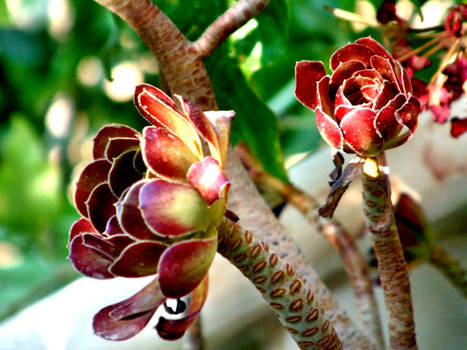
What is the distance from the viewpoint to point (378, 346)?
392mm

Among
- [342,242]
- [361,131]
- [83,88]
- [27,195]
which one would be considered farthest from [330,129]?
[83,88]

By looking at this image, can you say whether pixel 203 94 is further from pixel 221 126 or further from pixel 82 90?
pixel 82 90

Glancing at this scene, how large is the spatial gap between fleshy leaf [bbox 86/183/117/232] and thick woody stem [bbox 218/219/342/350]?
0.05 metres

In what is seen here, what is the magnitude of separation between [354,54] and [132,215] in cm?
13

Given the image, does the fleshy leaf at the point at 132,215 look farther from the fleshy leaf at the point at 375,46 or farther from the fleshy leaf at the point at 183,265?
the fleshy leaf at the point at 375,46

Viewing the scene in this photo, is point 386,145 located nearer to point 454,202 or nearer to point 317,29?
point 454,202

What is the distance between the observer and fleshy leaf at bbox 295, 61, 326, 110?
29 centimetres

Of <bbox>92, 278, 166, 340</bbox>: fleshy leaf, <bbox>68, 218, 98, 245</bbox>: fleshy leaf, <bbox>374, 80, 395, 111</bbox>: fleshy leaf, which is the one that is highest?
<bbox>68, 218, 98, 245</bbox>: fleshy leaf

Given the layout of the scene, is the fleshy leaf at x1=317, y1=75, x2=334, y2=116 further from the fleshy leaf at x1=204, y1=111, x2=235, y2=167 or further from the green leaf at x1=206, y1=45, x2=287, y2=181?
the green leaf at x1=206, y1=45, x2=287, y2=181

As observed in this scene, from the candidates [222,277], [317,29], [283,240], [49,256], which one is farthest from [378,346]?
[49,256]

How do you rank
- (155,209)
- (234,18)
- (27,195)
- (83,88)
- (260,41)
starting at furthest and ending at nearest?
(83,88) < (27,195) < (260,41) < (234,18) < (155,209)

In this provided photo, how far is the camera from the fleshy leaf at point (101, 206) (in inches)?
10.9

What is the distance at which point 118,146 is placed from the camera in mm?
283

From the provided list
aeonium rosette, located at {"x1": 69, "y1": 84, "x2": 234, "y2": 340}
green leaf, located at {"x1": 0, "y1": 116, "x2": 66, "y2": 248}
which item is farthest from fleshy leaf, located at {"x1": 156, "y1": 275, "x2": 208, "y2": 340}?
green leaf, located at {"x1": 0, "y1": 116, "x2": 66, "y2": 248}
